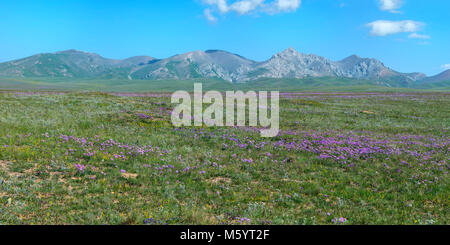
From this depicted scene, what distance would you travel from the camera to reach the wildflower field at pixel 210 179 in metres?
7.61

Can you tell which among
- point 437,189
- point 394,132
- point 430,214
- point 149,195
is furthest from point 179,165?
point 394,132

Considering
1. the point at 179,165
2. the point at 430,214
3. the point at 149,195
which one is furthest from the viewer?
the point at 179,165

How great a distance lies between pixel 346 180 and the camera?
1130 cm

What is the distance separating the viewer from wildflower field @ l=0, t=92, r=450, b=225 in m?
7.61

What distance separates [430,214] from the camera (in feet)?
26.8

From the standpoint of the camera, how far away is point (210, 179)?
11.1 meters

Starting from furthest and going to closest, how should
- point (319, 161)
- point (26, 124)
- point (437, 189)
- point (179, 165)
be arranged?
point (26, 124) < point (319, 161) < point (179, 165) < point (437, 189)

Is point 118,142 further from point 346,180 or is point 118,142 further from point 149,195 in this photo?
point 346,180

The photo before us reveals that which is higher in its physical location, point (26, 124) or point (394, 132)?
point (26, 124)
